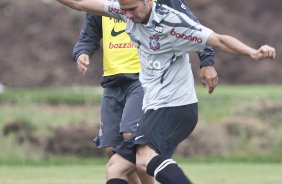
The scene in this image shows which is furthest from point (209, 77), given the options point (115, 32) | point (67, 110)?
point (67, 110)

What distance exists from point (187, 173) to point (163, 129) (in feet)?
19.0

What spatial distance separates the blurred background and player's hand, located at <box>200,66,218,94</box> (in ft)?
26.7

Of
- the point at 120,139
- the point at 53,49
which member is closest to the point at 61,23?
the point at 53,49

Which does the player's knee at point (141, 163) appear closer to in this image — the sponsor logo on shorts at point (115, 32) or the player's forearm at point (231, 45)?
the player's forearm at point (231, 45)

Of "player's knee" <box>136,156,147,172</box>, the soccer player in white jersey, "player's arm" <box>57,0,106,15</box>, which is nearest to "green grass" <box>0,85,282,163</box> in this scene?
"player's arm" <box>57,0,106,15</box>

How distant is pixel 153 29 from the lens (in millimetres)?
8375

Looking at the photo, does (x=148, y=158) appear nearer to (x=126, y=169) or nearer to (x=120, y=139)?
(x=126, y=169)

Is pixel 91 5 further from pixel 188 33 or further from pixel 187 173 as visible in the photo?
pixel 187 173

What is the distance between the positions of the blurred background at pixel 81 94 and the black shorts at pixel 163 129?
834 cm

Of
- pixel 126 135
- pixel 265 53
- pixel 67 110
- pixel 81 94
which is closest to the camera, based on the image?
pixel 265 53

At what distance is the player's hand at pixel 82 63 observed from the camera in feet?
31.1

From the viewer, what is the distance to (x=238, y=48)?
26.1ft

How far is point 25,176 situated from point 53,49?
1747 cm

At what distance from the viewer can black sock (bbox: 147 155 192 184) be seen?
8.18 meters
